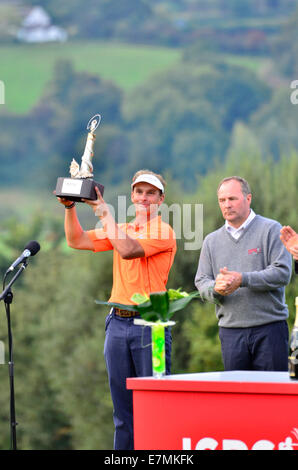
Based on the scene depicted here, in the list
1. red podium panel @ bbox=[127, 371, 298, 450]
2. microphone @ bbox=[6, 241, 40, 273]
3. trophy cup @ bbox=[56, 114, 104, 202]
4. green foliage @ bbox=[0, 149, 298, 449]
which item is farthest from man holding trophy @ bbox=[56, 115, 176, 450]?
green foliage @ bbox=[0, 149, 298, 449]

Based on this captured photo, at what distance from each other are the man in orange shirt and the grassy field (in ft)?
129

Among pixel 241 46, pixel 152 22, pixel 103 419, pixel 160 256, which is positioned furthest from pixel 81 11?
pixel 160 256

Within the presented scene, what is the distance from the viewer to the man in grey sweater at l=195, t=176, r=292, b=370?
15.2 ft

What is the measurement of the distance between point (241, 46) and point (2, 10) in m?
14.8

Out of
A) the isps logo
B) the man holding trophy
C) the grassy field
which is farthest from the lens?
the grassy field

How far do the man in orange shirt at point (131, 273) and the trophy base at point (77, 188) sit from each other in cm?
6

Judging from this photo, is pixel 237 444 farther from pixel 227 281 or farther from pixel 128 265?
pixel 128 265

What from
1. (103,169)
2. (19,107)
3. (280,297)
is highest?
(19,107)

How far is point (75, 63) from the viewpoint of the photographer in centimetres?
4403

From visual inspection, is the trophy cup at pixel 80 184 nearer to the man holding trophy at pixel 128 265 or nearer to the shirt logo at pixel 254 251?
the man holding trophy at pixel 128 265

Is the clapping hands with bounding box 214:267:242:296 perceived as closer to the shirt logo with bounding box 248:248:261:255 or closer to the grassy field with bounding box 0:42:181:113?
the shirt logo with bounding box 248:248:261:255

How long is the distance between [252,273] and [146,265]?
590mm
